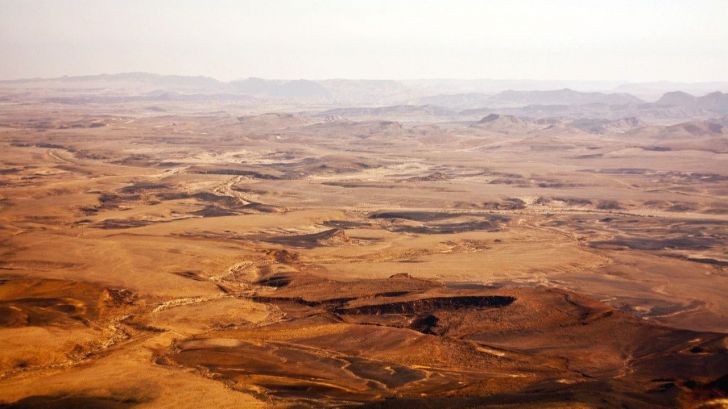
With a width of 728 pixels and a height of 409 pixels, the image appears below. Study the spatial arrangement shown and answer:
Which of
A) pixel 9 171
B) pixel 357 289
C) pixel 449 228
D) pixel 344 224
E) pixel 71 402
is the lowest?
pixel 449 228

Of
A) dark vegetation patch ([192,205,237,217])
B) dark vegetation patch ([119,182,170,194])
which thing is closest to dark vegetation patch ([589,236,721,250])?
dark vegetation patch ([192,205,237,217])

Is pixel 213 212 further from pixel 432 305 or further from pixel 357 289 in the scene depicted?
pixel 432 305

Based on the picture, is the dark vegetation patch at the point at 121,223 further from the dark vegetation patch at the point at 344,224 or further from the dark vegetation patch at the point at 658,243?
the dark vegetation patch at the point at 658,243

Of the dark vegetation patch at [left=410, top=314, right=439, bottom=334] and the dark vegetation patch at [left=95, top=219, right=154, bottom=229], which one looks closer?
the dark vegetation patch at [left=410, top=314, right=439, bottom=334]

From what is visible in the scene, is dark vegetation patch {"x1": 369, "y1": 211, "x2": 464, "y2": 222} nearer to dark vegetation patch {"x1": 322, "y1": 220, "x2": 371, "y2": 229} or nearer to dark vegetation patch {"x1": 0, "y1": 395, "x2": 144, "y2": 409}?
dark vegetation patch {"x1": 322, "y1": 220, "x2": 371, "y2": 229}

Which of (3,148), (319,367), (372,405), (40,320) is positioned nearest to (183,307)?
(40,320)

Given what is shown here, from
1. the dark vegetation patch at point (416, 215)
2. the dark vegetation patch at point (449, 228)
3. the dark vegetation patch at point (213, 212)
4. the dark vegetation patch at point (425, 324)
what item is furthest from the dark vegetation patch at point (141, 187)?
the dark vegetation patch at point (425, 324)

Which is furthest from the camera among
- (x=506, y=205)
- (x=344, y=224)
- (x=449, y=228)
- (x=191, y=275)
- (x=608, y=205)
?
(x=608, y=205)

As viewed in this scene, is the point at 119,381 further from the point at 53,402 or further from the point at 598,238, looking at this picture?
the point at 598,238

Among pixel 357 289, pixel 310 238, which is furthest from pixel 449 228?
pixel 357 289
